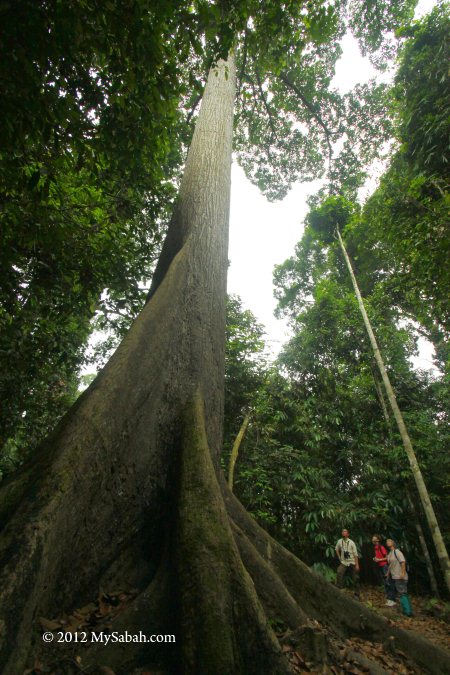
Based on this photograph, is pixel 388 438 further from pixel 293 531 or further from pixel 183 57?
pixel 183 57

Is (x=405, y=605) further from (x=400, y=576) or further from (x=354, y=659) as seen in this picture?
(x=354, y=659)

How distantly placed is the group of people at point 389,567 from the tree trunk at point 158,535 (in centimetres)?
541

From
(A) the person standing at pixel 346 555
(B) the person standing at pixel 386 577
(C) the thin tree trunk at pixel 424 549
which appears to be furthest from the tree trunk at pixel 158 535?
(C) the thin tree trunk at pixel 424 549

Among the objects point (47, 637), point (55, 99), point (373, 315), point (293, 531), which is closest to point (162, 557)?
point (47, 637)

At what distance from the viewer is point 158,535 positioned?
198 centimetres

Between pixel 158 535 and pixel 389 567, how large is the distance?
725 centimetres

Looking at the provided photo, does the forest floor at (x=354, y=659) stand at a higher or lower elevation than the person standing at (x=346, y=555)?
lower

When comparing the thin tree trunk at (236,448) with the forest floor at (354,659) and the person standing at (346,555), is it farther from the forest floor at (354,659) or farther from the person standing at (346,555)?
the forest floor at (354,659)

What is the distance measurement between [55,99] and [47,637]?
256 centimetres

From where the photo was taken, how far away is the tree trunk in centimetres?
140

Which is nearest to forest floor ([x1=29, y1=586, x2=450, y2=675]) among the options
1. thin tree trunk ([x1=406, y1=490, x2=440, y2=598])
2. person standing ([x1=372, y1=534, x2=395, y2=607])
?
person standing ([x1=372, y1=534, x2=395, y2=607])

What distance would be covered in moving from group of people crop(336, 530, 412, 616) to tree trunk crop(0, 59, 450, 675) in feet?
17.8

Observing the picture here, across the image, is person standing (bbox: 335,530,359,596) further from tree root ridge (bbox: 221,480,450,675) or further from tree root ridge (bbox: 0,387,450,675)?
tree root ridge (bbox: 0,387,450,675)

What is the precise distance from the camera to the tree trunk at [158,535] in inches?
55.0
